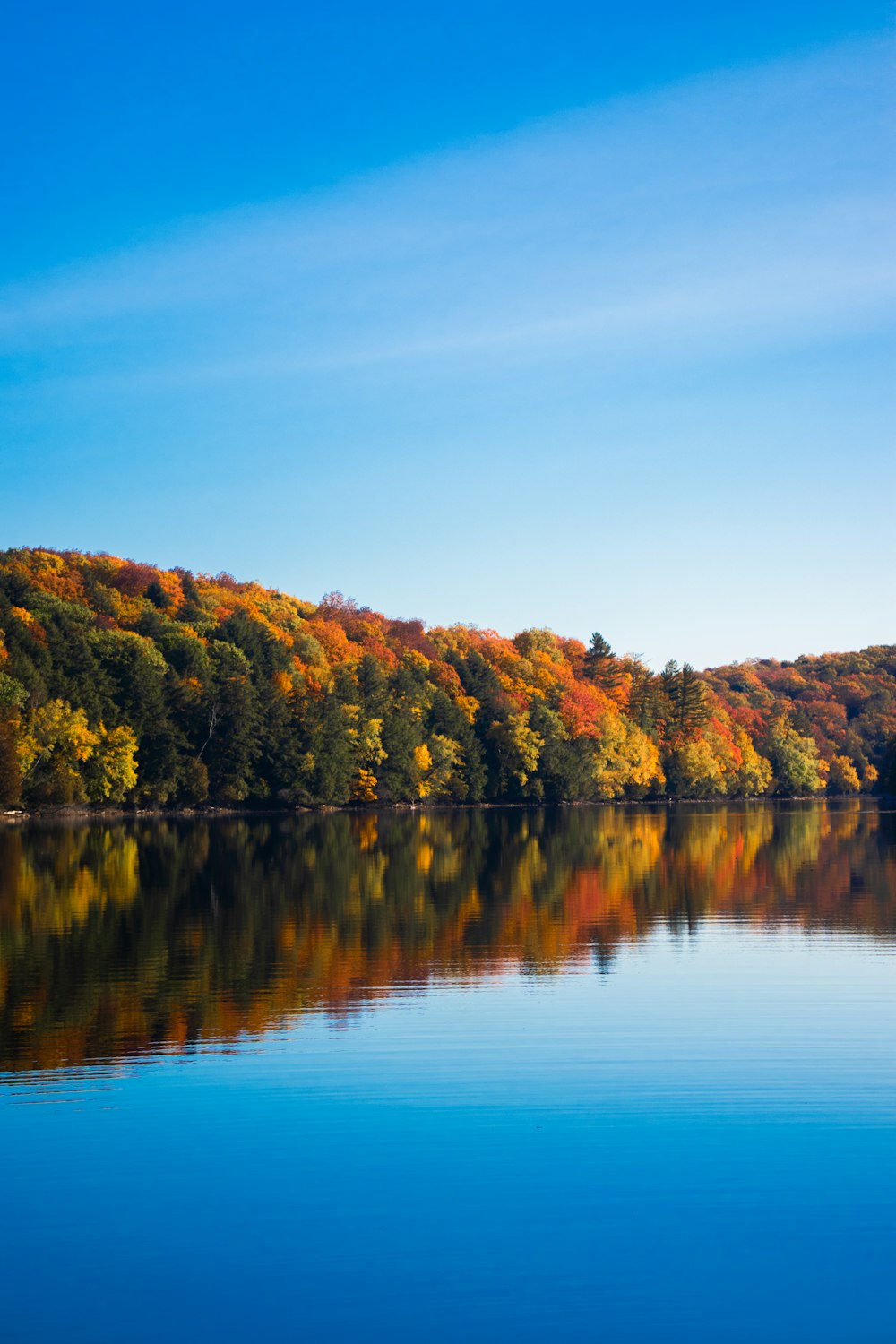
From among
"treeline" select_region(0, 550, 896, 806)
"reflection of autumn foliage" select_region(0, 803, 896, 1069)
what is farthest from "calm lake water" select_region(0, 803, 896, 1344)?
"treeline" select_region(0, 550, 896, 806)

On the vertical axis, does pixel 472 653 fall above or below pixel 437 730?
above

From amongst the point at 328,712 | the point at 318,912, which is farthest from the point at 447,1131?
the point at 328,712

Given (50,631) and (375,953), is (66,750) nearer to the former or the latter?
(50,631)

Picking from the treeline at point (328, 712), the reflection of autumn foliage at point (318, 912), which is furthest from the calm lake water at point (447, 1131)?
the treeline at point (328, 712)

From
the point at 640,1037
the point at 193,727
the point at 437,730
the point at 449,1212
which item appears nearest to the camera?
the point at 449,1212

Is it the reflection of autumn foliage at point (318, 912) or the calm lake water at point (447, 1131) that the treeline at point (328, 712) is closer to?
the reflection of autumn foliage at point (318, 912)

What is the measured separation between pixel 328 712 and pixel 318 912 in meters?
67.0

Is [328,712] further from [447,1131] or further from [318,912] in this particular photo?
[447,1131]

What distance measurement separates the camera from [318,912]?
26.6 meters

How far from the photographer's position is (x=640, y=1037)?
1384cm

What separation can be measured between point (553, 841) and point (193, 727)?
129 feet

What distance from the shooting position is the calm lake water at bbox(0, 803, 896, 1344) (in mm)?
7355

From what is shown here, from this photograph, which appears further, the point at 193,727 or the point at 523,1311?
the point at 193,727

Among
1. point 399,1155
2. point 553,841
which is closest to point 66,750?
point 553,841
